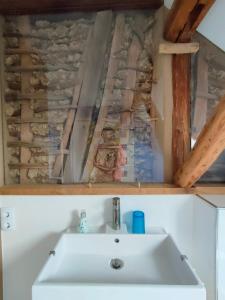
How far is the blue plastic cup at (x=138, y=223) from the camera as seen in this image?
5.25 feet

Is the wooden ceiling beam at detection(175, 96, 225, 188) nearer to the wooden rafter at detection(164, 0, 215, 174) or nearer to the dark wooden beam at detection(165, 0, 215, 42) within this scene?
the wooden rafter at detection(164, 0, 215, 174)

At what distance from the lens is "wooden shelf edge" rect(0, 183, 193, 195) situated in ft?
5.59

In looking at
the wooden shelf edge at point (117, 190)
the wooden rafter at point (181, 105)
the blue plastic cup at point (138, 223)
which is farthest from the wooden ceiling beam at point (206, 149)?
the blue plastic cup at point (138, 223)

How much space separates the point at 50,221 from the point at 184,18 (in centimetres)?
139

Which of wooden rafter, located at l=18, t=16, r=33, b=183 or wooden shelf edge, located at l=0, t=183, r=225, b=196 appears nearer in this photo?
wooden shelf edge, located at l=0, t=183, r=225, b=196

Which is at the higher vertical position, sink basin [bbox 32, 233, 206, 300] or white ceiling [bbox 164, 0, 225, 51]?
white ceiling [bbox 164, 0, 225, 51]

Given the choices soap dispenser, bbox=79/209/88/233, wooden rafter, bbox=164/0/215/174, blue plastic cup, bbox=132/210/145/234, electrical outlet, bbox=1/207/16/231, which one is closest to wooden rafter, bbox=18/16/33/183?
electrical outlet, bbox=1/207/16/231

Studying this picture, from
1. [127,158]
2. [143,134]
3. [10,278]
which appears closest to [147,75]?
[143,134]

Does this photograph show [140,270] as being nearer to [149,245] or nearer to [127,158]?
[149,245]

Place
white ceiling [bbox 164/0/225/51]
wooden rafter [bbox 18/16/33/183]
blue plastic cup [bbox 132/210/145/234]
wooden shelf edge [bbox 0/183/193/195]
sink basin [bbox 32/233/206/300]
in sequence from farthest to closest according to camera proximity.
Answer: wooden rafter [bbox 18/16/33/183] → wooden shelf edge [bbox 0/183/193/195] → blue plastic cup [bbox 132/210/145/234] → white ceiling [bbox 164/0/225/51] → sink basin [bbox 32/233/206/300]

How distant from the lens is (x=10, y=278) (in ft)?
5.82

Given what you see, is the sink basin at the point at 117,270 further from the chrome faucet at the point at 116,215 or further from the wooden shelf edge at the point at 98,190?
the wooden shelf edge at the point at 98,190

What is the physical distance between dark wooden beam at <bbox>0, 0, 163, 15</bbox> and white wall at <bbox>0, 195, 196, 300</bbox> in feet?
3.89

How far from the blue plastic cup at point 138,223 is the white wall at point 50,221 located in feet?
0.30
